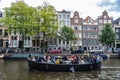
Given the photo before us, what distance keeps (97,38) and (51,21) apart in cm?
2610

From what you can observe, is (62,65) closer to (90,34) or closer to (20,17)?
(20,17)

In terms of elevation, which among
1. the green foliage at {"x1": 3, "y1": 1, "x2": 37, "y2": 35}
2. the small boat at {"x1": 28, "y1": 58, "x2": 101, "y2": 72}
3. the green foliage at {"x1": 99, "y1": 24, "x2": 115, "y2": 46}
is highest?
the green foliage at {"x1": 3, "y1": 1, "x2": 37, "y2": 35}

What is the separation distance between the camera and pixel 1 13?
227 ft

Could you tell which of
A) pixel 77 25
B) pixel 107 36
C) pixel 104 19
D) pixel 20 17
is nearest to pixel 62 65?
pixel 20 17

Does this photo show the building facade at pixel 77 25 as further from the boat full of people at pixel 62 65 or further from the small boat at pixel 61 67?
the small boat at pixel 61 67

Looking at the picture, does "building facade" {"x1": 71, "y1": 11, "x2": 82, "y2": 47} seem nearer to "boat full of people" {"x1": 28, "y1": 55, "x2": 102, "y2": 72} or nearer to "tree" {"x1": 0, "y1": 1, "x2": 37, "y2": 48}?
"tree" {"x1": 0, "y1": 1, "x2": 37, "y2": 48}

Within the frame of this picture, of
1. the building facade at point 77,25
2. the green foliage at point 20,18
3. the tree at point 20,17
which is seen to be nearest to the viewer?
the green foliage at point 20,18

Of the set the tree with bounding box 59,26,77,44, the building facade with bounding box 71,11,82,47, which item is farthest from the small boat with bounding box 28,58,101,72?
the building facade with bounding box 71,11,82,47

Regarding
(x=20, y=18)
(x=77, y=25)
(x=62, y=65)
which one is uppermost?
(x=77, y=25)

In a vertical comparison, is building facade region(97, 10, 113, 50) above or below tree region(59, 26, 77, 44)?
above

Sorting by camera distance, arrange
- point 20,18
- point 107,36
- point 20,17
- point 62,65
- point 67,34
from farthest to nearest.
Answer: point 107,36 < point 67,34 < point 20,17 < point 20,18 < point 62,65

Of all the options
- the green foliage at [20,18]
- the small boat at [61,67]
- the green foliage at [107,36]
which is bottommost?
the small boat at [61,67]

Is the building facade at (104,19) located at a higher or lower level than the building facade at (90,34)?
higher

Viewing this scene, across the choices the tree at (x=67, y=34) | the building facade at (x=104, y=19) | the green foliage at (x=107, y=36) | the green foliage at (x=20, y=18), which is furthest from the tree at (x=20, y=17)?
the building facade at (x=104, y=19)
